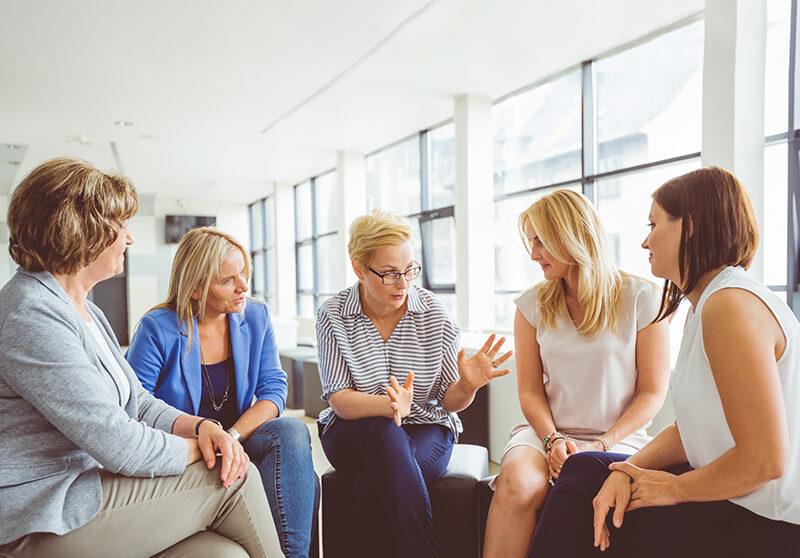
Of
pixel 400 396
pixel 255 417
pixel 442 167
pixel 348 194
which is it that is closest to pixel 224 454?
pixel 255 417

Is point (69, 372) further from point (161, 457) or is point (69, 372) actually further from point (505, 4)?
point (505, 4)

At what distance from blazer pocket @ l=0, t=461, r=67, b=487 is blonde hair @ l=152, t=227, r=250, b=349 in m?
0.71

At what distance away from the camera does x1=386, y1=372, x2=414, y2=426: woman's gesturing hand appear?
Result: 1721 millimetres

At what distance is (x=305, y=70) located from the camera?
4.94 metres

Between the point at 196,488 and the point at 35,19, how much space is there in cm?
388

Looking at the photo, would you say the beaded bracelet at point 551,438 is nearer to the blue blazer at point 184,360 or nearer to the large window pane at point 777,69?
the blue blazer at point 184,360

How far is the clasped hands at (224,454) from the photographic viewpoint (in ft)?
4.43

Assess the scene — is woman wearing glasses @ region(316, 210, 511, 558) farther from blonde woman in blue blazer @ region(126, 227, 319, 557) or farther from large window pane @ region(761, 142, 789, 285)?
large window pane @ region(761, 142, 789, 285)

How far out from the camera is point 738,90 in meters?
3.26

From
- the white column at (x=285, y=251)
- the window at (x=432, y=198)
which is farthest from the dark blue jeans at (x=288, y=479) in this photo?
the white column at (x=285, y=251)

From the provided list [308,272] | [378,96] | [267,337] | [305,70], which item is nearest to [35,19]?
[305,70]

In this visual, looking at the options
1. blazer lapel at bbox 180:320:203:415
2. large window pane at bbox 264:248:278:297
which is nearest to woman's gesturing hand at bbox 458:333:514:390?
blazer lapel at bbox 180:320:203:415

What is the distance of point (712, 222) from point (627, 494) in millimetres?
643

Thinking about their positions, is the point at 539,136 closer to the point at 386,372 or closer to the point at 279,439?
the point at 386,372
